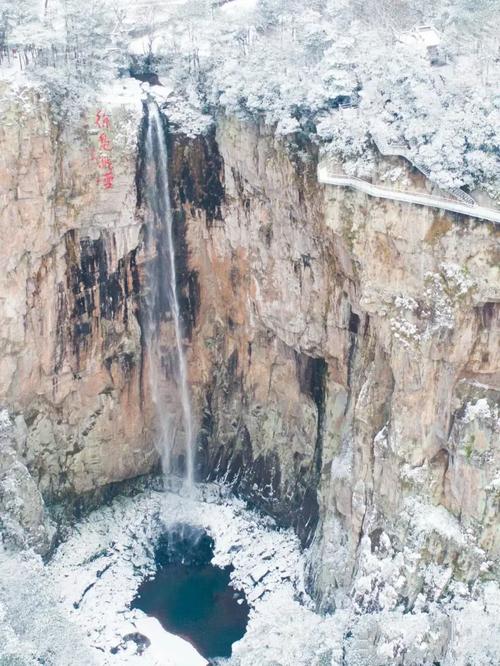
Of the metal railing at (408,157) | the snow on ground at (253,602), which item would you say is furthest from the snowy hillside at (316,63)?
the snow on ground at (253,602)

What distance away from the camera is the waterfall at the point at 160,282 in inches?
1044

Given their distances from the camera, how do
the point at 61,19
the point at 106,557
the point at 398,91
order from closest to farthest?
the point at 398,91
the point at 106,557
the point at 61,19

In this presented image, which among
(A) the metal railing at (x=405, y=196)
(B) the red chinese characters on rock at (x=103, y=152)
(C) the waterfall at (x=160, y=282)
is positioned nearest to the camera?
(A) the metal railing at (x=405, y=196)

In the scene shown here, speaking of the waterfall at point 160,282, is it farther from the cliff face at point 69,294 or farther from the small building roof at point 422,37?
the small building roof at point 422,37

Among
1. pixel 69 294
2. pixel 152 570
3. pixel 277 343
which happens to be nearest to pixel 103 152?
pixel 69 294

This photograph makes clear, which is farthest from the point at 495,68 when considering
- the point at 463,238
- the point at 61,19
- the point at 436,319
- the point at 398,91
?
the point at 61,19

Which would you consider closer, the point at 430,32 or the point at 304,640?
the point at 304,640

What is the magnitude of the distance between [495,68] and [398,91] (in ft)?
11.4

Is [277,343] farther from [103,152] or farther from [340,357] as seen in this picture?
[103,152]

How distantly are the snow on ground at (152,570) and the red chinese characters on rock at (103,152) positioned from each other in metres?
11.3

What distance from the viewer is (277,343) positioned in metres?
27.6

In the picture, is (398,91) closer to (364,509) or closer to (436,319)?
(436,319)

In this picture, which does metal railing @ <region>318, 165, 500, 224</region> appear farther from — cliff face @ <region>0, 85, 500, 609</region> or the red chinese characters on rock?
the red chinese characters on rock

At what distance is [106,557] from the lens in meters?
→ 27.0
